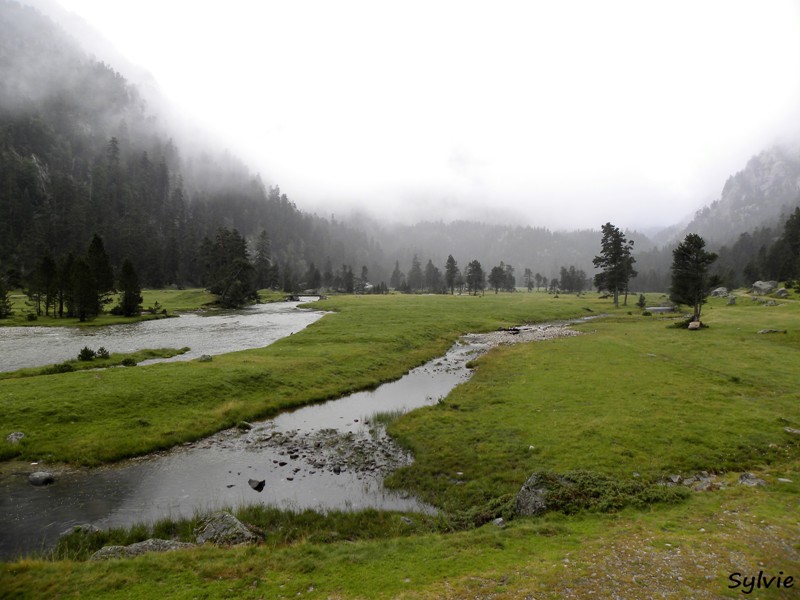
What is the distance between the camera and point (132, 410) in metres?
27.1

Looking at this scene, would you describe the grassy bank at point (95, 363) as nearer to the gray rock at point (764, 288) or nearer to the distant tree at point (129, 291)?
the distant tree at point (129, 291)

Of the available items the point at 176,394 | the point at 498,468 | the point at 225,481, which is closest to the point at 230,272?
the point at 176,394

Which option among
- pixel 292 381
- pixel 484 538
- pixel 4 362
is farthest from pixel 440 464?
pixel 4 362

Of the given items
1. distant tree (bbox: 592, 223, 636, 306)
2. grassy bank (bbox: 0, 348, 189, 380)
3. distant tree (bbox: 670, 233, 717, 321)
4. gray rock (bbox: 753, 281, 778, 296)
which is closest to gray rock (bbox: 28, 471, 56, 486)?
grassy bank (bbox: 0, 348, 189, 380)

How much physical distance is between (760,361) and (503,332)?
36.6m

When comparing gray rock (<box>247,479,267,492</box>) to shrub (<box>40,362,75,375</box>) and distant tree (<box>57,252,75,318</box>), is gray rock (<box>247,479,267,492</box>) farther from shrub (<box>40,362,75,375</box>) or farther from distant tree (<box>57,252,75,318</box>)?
distant tree (<box>57,252,75,318</box>)

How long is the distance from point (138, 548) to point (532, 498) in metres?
14.5

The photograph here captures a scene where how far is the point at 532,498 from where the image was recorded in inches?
596

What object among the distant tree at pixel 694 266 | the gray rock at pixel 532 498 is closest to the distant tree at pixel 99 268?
the gray rock at pixel 532 498

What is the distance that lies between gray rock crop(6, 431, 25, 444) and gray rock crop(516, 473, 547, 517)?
28180mm

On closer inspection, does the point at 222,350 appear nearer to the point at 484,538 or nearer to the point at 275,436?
the point at 275,436

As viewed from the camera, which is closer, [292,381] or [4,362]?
[292,381]

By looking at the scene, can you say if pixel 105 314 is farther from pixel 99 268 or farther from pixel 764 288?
pixel 764 288

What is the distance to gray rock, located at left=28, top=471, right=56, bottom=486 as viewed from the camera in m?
18.6
